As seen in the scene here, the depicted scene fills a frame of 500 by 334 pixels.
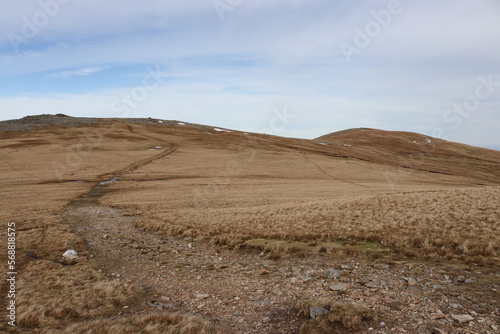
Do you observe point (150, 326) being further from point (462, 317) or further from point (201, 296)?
point (462, 317)

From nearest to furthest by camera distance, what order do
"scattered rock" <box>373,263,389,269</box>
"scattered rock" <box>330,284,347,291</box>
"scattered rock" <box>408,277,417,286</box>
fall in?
1. "scattered rock" <box>408,277,417,286</box>
2. "scattered rock" <box>330,284,347,291</box>
3. "scattered rock" <box>373,263,389,269</box>

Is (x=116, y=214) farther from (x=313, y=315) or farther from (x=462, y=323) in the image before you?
(x=462, y=323)

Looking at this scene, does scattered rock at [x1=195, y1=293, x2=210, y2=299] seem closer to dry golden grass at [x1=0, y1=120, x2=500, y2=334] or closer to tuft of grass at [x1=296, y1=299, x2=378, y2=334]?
dry golden grass at [x1=0, y1=120, x2=500, y2=334]

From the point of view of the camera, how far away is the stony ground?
8.93 metres

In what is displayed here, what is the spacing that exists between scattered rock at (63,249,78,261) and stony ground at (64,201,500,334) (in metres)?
0.53

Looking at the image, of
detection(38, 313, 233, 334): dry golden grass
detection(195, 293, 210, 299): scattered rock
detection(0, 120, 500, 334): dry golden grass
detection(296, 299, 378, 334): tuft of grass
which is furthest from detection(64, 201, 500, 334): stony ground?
detection(0, 120, 500, 334): dry golden grass

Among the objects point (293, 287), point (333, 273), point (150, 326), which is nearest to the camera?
point (150, 326)

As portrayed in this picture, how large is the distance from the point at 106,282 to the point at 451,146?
159200mm

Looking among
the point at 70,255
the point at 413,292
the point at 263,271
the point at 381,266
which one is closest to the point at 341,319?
the point at 413,292

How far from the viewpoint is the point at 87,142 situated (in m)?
86.1

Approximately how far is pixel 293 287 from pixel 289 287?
0.56 feet

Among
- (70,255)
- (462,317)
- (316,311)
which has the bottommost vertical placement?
(70,255)

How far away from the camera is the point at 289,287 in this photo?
12062 millimetres

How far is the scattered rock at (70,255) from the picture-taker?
16.1 metres
